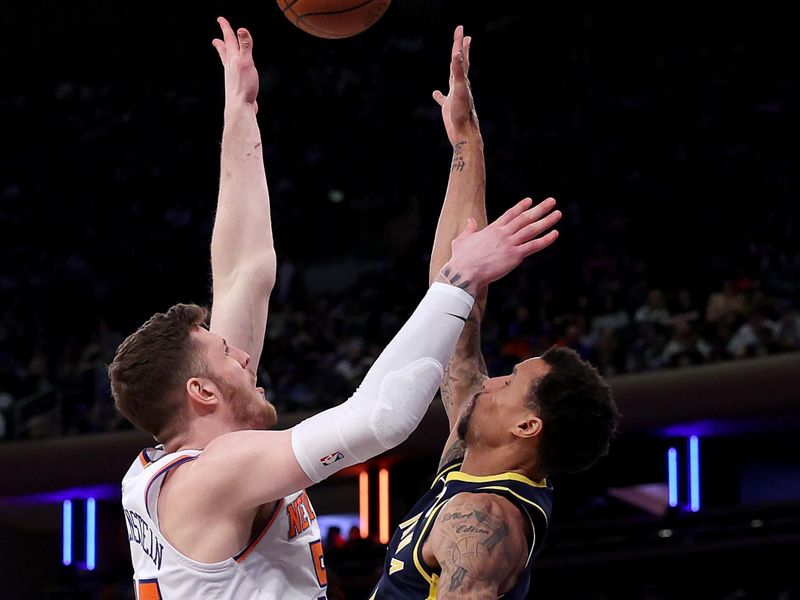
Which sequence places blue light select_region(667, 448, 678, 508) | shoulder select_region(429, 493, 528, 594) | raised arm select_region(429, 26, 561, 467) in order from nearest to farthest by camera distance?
1. shoulder select_region(429, 493, 528, 594)
2. raised arm select_region(429, 26, 561, 467)
3. blue light select_region(667, 448, 678, 508)

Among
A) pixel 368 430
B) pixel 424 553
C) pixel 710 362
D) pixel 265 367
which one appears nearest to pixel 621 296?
pixel 710 362

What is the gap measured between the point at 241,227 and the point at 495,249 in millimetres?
1311

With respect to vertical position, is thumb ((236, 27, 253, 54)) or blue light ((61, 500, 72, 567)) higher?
thumb ((236, 27, 253, 54))

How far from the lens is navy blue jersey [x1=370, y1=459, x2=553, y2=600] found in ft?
10.4

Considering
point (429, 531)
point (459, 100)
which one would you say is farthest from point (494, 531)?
point (459, 100)

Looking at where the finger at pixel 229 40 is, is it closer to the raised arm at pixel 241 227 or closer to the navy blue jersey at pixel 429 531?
the raised arm at pixel 241 227

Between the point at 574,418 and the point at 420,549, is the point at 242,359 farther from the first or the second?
the point at 574,418

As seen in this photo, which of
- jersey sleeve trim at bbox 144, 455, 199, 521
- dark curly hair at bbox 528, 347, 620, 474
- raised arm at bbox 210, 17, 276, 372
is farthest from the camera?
raised arm at bbox 210, 17, 276, 372

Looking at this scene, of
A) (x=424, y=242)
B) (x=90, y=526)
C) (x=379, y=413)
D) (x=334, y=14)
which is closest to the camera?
(x=379, y=413)

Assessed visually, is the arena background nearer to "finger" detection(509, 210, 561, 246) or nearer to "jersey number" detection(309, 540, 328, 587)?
"jersey number" detection(309, 540, 328, 587)

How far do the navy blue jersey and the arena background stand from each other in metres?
5.36

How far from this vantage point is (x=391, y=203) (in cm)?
1448

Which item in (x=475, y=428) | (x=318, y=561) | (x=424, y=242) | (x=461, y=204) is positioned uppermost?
(x=424, y=242)

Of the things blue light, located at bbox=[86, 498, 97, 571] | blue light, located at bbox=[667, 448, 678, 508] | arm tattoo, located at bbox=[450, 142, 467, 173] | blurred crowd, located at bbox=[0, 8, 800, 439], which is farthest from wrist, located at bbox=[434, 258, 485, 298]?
blue light, located at bbox=[86, 498, 97, 571]
